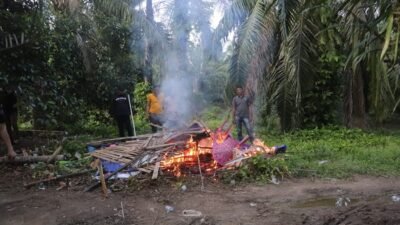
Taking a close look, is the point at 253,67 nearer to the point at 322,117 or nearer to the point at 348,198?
the point at 322,117

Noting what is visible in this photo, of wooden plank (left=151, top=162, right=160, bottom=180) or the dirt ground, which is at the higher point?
wooden plank (left=151, top=162, right=160, bottom=180)

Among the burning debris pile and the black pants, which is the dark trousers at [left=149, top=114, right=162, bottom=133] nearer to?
the black pants

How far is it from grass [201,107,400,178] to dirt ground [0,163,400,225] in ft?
1.67

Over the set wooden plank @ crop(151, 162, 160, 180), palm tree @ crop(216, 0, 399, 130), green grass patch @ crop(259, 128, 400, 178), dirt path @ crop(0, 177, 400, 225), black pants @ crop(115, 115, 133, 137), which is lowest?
dirt path @ crop(0, 177, 400, 225)

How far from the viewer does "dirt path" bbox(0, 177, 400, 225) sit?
230 inches

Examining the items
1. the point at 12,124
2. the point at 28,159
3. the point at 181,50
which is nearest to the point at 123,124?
the point at 12,124

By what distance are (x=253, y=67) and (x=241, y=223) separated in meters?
6.95

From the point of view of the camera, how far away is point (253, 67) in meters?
12.1

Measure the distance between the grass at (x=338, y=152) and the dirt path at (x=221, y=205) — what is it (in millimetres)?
627

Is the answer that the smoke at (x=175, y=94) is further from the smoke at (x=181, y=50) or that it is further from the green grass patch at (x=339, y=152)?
the green grass patch at (x=339, y=152)

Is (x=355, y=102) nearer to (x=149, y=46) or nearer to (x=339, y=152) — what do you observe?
(x=339, y=152)

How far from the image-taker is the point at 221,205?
6441 mm

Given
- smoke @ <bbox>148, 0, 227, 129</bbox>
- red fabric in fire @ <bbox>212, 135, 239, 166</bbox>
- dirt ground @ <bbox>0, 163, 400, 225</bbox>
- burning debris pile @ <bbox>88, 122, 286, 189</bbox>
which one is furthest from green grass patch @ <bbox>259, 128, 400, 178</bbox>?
smoke @ <bbox>148, 0, 227, 129</bbox>

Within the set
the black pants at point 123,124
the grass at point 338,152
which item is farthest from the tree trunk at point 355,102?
the black pants at point 123,124
